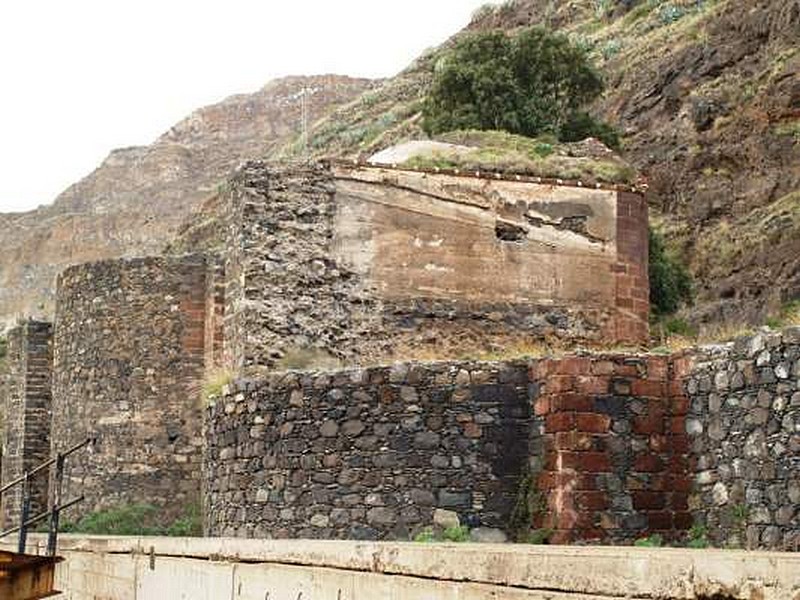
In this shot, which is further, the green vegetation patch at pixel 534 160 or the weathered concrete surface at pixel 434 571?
the green vegetation patch at pixel 534 160

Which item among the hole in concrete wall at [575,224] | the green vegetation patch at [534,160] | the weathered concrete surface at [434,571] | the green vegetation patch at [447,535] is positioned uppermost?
the green vegetation patch at [534,160]

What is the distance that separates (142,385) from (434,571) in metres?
12.0

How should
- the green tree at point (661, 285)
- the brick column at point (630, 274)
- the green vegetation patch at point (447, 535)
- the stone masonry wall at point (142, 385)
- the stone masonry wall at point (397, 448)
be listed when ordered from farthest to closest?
1. the green tree at point (661, 285)
2. the stone masonry wall at point (142, 385)
3. the brick column at point (630, 274)
4. the stone masonry wall at point (397, 448)
5. the green vegetation patch at point (447, 535)

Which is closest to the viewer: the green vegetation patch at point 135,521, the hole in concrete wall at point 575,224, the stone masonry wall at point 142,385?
the hole in concrete wall at point 575,224

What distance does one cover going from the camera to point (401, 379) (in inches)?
426

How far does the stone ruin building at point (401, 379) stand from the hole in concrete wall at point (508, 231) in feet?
0.11

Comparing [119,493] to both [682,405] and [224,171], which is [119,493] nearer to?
[682,405]

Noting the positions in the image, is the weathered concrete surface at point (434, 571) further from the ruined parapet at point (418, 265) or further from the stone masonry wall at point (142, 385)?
the stone masonry wall at point (142, 385)

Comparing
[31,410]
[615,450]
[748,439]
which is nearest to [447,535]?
[615,450]

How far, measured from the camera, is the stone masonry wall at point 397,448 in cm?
1059

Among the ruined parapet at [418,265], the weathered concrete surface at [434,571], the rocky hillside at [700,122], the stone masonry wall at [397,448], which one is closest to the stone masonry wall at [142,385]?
the ruined parapet at [418,265]

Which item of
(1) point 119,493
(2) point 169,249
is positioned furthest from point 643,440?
(2) point 169,249

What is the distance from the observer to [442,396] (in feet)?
35.1

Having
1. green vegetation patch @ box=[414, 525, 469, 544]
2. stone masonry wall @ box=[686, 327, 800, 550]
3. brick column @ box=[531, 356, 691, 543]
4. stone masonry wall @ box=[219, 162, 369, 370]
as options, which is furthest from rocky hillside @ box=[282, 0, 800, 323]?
green vegetation patch @ box=[414, 525, 469, 544]
